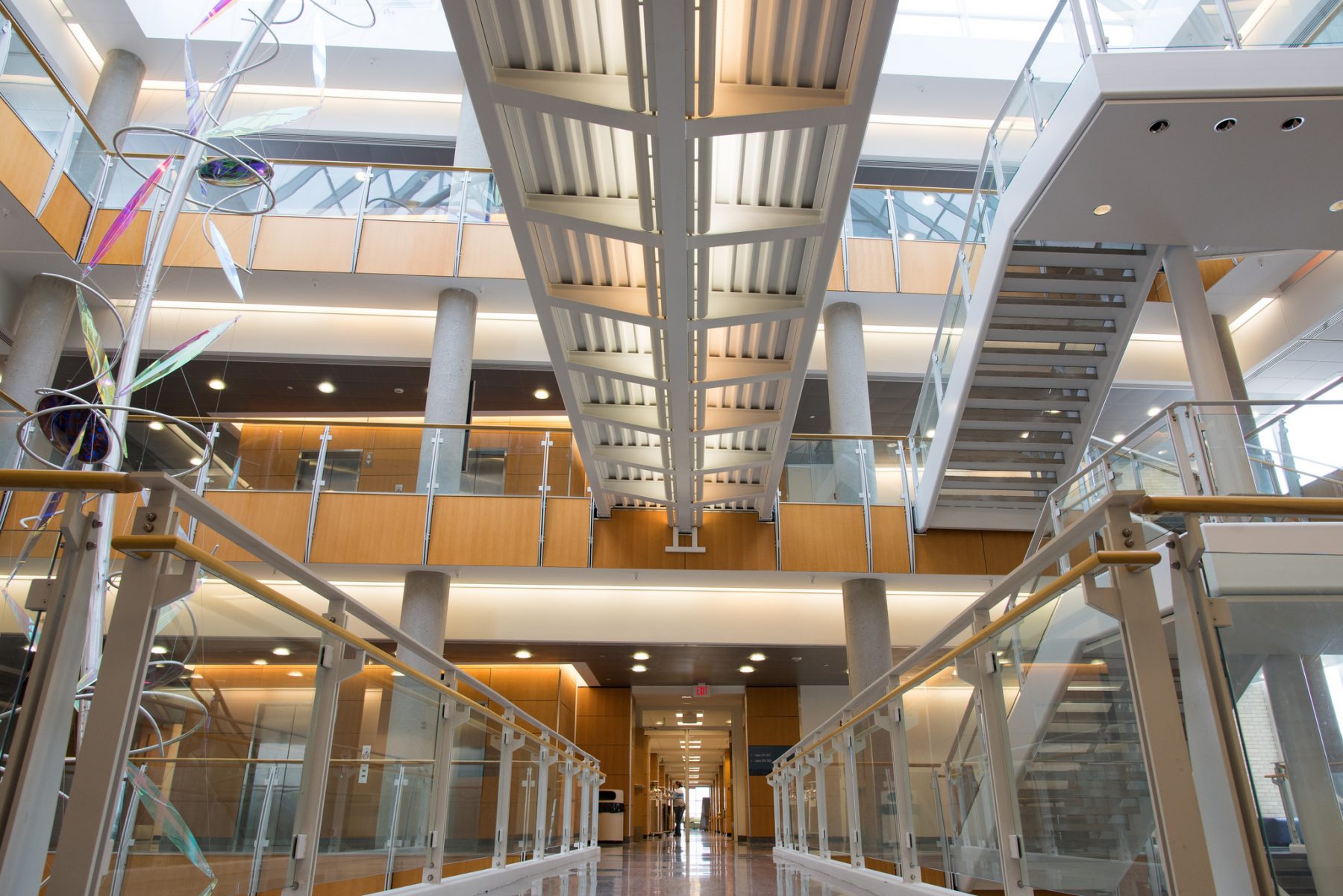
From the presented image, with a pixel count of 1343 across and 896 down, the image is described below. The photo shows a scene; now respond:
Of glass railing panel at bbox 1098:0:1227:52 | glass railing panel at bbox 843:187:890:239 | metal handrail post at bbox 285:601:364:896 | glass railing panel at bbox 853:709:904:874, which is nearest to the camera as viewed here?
metal handrail post at bbox 285:601:364:896

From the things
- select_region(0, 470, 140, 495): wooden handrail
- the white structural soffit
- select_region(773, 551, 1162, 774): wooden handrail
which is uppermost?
the white structural soffit

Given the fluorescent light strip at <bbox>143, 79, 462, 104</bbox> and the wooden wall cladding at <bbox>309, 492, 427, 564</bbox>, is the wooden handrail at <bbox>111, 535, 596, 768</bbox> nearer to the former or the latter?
the wooden wall cladding at <bbox>309, 492, 427, 564</bbox>

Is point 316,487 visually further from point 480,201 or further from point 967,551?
point 967,551

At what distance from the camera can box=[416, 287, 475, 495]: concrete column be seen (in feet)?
34.0

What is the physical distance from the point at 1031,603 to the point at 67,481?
2327 millimetres

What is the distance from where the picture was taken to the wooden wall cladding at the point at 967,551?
10172mm

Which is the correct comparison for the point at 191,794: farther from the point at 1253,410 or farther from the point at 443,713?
the point at 1253,410

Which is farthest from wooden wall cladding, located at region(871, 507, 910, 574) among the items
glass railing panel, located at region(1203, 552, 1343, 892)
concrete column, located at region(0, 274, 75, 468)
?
concrete column, located at region(0, 274, 75, 468)

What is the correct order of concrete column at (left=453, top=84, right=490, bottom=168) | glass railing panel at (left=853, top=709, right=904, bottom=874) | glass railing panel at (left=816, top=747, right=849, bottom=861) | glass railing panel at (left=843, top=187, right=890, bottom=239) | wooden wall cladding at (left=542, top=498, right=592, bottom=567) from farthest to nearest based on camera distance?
concrete column at (left=453, top=84, right=490, bottom=168) → glass railing panel at (left=843, top=187, right=890, bottom=239) → wooden wall cladding at (left=542, top=498, right=592, bottom=567) → glass railing panel at (left=816, top=747, right=849, bottom=861) → glass railing panel at (left=853, top=709, right=904, bottom=874)

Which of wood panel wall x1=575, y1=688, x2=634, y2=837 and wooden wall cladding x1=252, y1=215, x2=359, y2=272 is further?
wood panel wall x1=575, y1=688, x2=634, y2=837

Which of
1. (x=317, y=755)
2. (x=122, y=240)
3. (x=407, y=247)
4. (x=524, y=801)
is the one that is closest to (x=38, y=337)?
(x=122, y=240)

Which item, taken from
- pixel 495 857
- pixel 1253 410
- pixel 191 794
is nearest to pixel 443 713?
pixel 495 857

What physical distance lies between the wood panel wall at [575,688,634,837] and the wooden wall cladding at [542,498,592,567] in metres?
7.44

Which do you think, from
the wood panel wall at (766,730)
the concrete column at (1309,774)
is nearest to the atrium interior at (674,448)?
the concrete column at (1309,774)
